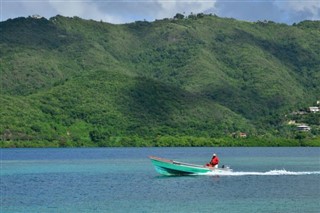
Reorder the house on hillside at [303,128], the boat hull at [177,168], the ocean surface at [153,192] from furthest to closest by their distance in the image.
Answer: the house on hillside at [303,128] < the boat hull at [177,168] < the ocean surface at [153,192]

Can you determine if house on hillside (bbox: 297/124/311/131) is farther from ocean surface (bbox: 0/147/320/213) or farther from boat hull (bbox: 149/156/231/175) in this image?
boat hull (bbox: 149/156/231/175)

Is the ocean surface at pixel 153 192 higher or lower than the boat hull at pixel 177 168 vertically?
lower

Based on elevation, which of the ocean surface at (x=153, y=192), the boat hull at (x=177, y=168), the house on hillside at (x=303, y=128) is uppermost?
the house on hillside at (x=303, y=128)

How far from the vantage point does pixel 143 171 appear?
8206 centimetres

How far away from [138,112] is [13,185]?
117 m

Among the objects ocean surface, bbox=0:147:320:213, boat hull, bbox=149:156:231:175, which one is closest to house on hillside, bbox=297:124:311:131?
ocean surface, bbox=0:147:320:213

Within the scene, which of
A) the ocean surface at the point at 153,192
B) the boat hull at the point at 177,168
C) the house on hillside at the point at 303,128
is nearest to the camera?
the ocean surface at the point at 153,192

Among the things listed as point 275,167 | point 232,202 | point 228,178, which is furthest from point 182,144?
point 232,202

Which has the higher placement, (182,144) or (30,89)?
(30,89)

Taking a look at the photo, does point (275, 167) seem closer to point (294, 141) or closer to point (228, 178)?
point (228, 178)

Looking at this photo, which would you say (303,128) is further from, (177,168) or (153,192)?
(153,192)

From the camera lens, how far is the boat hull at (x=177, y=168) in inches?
2790

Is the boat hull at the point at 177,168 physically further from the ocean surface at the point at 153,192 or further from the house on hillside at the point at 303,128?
the house on hillside at the point at 303,128

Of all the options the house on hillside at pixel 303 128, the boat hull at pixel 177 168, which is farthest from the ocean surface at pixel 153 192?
the house on hillside at pixel 303 128
